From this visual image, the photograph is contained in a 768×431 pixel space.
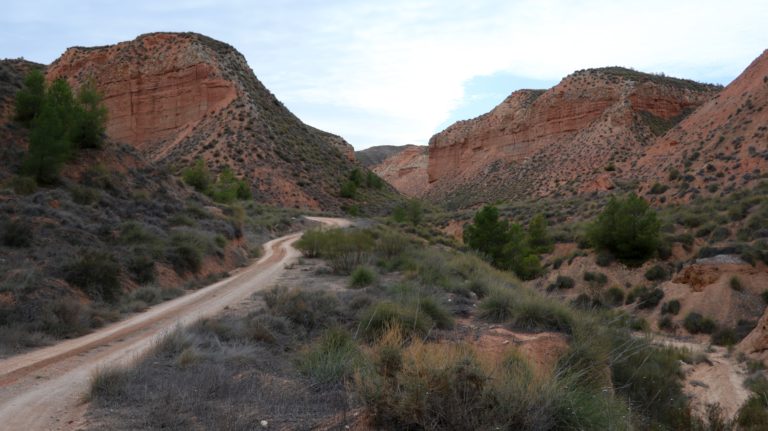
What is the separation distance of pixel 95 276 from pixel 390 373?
419 inches

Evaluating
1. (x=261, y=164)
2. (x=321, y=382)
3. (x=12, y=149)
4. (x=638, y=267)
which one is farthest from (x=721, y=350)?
(x=261, y=164)

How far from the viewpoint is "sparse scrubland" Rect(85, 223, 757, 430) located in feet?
19.3

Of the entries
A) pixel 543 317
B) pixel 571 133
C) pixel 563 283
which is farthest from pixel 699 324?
pixel 571 133

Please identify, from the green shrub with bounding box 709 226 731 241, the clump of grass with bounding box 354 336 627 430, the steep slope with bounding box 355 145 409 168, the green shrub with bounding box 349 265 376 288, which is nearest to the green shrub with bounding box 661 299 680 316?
the green shrub with bounding box 709 226 731 241

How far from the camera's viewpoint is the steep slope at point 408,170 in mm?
120688

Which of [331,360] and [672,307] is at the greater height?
[331,360]

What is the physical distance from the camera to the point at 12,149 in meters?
23.8

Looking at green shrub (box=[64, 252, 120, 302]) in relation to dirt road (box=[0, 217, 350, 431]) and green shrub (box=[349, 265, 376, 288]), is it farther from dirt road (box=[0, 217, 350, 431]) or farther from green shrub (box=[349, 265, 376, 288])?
green shrub (box=[349, 265, 376, 288])

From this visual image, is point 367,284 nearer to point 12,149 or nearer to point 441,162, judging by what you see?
point 12,149

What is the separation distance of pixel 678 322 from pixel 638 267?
699cm

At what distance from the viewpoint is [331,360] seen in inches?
306

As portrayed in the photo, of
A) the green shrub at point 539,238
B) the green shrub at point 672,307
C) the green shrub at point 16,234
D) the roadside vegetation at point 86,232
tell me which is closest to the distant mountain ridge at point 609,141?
the green shrub at point 539,238

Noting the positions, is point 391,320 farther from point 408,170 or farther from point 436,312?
point 408,170

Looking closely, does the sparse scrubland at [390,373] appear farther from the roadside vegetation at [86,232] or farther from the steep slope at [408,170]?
the steep slope at [408,170]
